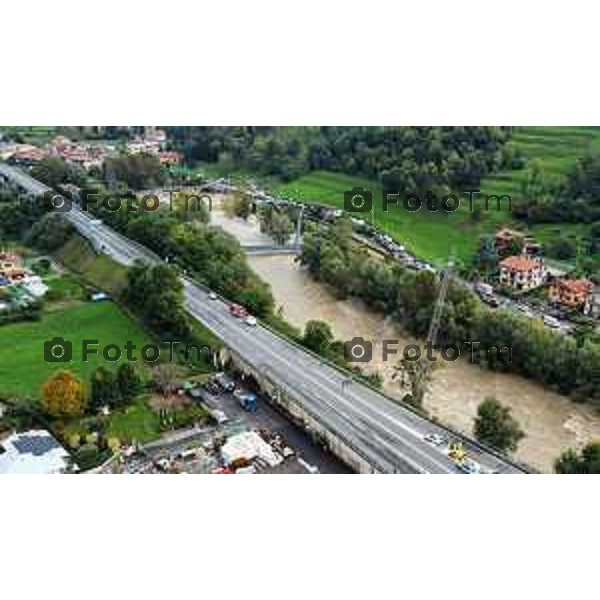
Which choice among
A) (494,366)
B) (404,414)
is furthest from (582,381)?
(404,414)

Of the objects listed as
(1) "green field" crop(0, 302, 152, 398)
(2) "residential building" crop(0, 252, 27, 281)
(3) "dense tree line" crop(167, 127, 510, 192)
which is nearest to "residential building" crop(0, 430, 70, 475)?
(1) "green field" crop(0, 302, 152, 398)

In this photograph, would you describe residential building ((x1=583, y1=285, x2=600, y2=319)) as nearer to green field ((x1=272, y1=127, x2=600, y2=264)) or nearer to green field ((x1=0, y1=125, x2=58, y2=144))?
green field ((x1=272, y1=127, x2=600, y2=264))

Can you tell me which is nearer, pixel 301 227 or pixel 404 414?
pixel 404 414

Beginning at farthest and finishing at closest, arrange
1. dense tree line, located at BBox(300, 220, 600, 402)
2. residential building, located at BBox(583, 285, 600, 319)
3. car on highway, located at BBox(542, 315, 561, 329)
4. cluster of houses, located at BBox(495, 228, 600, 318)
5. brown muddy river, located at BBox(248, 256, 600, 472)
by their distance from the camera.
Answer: cluster of houses, located at BBox(495, 228, 600, 318)
residential building, located at BBox(583, 285, 600, 319)
car on highway, located at BBox(542, 315, 561, 329)
dense tree line, located at BBox(300, 220, 600, 402)
brown muddy river, located at BBox(248, 256, 600, 472)

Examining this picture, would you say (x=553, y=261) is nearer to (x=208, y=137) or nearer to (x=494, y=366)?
(x=494, y=366)

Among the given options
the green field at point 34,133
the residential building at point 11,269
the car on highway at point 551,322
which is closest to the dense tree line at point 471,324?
the car on highway at point 551,322

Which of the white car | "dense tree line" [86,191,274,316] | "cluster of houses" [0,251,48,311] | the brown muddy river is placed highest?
"dense tree line" [86,191,274,316]

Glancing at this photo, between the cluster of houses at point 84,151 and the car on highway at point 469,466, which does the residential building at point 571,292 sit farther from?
the cluster of houses at point 84,151
